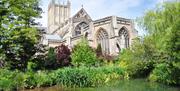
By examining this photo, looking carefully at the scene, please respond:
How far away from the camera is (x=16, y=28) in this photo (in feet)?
75.0

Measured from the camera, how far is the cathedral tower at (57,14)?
7600 cm

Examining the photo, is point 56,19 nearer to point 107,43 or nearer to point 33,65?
point 107,43

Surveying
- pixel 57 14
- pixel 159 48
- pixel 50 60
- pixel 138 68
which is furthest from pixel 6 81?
pixel 57 14

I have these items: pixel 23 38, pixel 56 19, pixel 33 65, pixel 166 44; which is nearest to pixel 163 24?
pixel 166 44

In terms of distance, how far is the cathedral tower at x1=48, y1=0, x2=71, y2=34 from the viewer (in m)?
76.0

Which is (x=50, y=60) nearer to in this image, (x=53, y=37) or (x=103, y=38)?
(x=103, y=38)

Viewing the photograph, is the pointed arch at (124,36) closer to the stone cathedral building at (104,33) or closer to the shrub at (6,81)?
the stone cathedral building at (104,33)

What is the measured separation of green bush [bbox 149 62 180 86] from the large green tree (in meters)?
10.7

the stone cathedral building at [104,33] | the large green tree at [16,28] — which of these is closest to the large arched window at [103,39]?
the stone cathedral building at [104,33]

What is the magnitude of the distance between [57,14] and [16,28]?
2133 inches

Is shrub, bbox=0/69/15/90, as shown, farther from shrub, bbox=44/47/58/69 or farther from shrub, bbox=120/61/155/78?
shrub, bbox=120/61/155/78

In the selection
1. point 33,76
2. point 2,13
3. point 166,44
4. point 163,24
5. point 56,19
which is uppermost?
point 56,19

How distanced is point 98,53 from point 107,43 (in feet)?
32.3

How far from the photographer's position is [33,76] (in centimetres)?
2130
